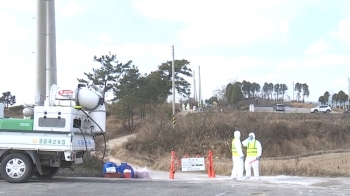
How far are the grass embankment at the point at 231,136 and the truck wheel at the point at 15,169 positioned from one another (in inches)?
714

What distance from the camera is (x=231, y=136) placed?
1853 inches

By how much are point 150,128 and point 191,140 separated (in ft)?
14.1

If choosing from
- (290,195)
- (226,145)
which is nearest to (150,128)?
(226,145)

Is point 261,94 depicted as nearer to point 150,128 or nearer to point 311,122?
point 311,122

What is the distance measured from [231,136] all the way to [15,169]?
114 ft

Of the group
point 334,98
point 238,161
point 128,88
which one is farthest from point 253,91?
point 238,161

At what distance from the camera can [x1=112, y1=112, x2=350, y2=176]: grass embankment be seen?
4194 cm

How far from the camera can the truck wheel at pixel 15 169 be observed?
14.1m

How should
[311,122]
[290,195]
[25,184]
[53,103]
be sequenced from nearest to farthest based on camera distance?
[290,195]
[25,184]
[53,103]
[311,122]

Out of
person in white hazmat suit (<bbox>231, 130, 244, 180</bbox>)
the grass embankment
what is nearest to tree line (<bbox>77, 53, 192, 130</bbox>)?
the grass embankment

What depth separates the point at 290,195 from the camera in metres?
12.4

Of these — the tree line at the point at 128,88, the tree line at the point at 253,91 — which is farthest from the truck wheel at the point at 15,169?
the tree line at the point at 253,91

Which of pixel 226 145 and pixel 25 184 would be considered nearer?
pixel 25 184

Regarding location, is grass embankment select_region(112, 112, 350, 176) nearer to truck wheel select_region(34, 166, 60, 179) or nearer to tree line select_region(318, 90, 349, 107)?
truck wheel select_region(34, 166, 60, 179)
